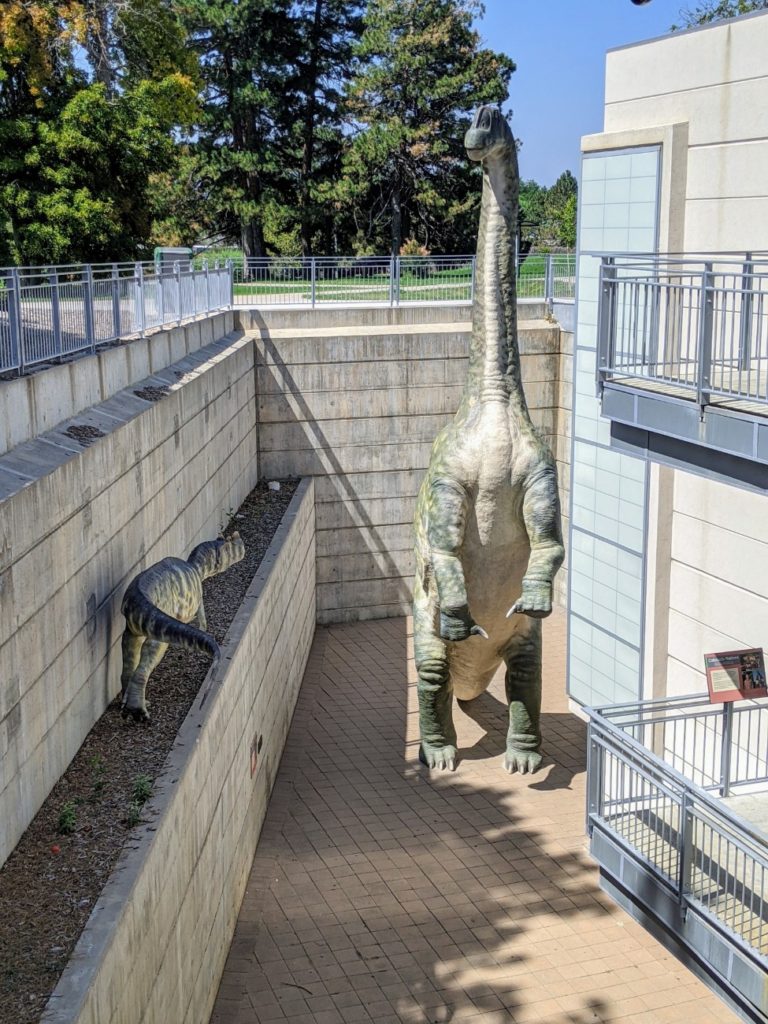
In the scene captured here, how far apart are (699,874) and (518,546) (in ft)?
14.7

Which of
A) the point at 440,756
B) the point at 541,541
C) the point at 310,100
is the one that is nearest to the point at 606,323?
the point at 541,541

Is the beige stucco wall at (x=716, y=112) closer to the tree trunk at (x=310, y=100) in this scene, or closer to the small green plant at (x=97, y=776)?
the small green plant at (x=97, y=776)

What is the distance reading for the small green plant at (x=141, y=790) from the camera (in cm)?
659

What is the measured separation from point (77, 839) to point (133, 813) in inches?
12.6

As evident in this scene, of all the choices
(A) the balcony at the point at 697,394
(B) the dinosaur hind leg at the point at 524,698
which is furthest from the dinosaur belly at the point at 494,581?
(A) the balcony at the point at 697,394

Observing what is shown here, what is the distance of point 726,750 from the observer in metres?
8.55

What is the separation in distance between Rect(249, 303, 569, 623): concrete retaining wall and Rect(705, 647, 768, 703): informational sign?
825 centimetres

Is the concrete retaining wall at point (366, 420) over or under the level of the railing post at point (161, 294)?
under

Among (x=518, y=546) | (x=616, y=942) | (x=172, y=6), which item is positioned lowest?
(x=616, y=942)

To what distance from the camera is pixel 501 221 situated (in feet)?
35.9

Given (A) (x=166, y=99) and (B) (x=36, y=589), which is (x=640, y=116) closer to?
(B) (x=36, y=589)

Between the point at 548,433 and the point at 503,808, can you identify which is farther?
the point at 548,433

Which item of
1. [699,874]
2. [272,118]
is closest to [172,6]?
[272,118]

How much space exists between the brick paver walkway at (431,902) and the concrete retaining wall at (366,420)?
422 cm
